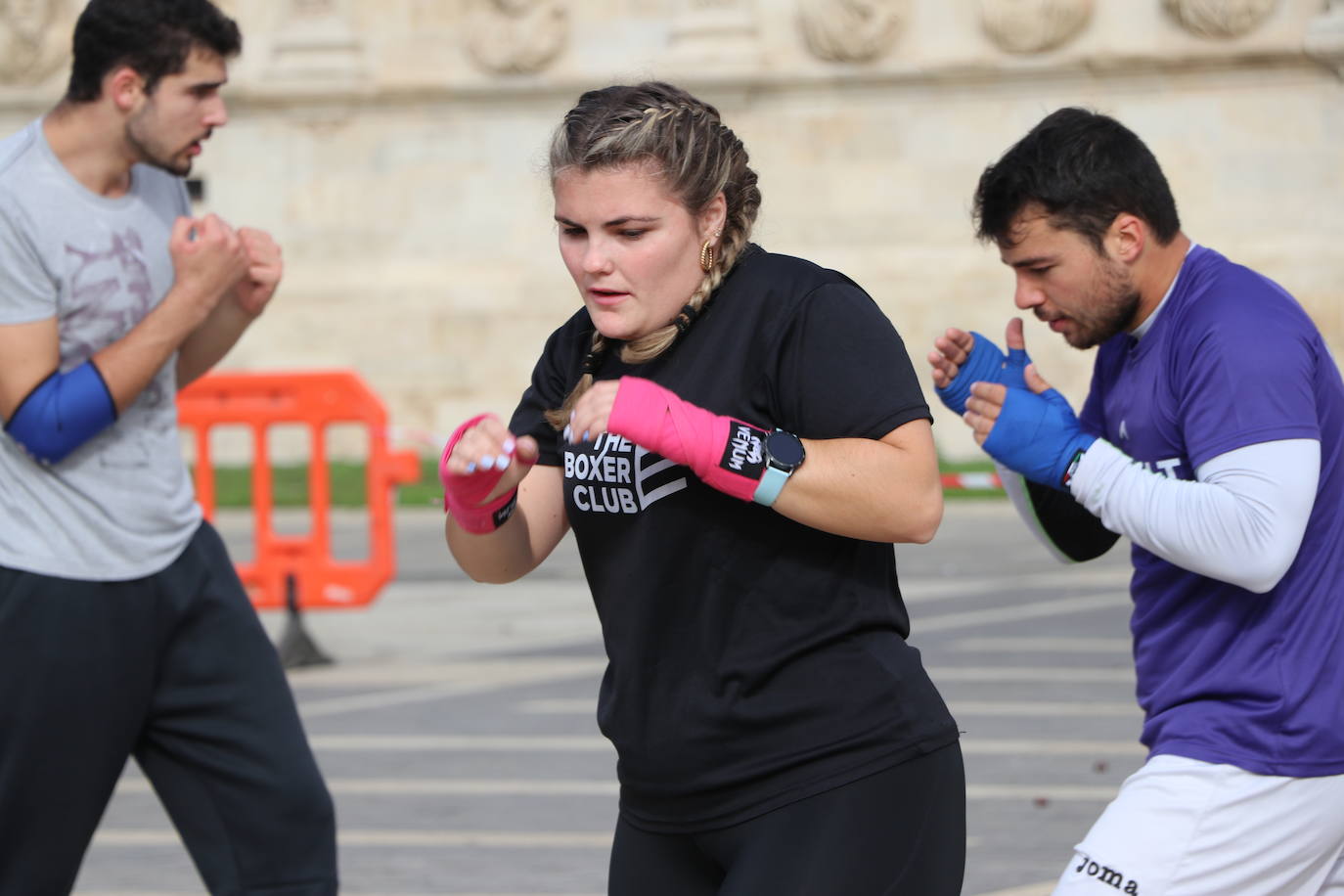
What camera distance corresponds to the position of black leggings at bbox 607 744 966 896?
9.61 feet

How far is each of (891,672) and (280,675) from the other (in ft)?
5.27

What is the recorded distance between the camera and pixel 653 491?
305cm

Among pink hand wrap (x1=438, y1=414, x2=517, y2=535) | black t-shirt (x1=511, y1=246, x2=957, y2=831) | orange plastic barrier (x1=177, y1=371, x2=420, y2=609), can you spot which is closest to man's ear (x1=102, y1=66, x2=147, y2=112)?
pink hand wrap (x1=438, y1=414, x2=517, y2=535)

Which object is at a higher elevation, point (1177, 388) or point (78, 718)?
point (1177, 388)

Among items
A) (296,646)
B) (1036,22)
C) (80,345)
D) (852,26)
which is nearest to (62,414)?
(80,345)

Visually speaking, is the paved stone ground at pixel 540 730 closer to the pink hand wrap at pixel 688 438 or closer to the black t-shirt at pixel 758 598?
the black t-shirt at pixel 758 598

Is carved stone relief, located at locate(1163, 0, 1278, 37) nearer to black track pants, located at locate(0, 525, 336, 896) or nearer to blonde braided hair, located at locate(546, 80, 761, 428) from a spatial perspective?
black track pants, located at locate(0, 525, 336, 896)

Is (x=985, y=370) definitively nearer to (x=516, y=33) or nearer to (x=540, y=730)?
(x=540, y=730)

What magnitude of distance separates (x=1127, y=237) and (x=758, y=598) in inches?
38.5

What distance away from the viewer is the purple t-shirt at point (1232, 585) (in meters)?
3.21

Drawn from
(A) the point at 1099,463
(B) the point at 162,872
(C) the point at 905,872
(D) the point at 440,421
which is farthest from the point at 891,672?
(D) the point at 440,421

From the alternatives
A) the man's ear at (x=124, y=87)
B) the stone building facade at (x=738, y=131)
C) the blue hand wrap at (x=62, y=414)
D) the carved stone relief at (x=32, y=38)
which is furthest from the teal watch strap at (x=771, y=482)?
the carved stone relief at (x=32, y=38)

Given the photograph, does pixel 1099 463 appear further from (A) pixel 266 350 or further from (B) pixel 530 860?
(A) pixel 266 350

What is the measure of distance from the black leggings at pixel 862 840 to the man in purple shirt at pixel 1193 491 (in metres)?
0.35
